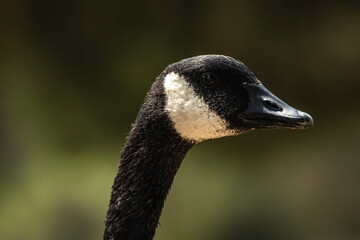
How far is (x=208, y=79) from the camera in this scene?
250 cm

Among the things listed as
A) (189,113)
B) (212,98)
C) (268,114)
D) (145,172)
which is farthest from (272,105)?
(145,172)

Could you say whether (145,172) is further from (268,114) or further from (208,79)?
(268,114)

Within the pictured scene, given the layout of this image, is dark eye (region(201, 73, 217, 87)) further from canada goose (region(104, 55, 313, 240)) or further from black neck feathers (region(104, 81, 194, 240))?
black neck feathers (region(104, 81, 194, 240))

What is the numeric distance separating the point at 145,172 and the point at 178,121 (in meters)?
0.32

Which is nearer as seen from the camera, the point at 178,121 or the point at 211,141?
the point at 178,121

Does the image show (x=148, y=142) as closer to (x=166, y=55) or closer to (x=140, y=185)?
(x=140, y=185)

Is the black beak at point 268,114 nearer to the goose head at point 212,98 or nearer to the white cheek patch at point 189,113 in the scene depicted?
the goose head at point 212,98

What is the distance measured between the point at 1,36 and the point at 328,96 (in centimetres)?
→ 402

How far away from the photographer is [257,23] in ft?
19.8

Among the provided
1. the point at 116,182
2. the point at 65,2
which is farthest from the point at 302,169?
the point at 116,182

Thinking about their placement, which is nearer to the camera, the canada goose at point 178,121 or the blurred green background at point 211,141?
Result: the canada goose at point 178,121

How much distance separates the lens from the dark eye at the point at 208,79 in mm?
2496

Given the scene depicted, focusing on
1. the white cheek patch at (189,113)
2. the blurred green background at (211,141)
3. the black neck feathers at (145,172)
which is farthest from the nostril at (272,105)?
the blurred green background at (211,141)

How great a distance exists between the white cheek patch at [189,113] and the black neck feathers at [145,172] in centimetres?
5
